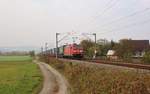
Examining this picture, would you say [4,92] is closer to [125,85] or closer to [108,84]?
[108,84]

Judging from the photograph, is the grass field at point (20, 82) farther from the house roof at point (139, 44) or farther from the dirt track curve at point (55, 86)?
the house roof at point (139, 44)

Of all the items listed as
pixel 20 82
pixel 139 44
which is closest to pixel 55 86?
pixel 20 82

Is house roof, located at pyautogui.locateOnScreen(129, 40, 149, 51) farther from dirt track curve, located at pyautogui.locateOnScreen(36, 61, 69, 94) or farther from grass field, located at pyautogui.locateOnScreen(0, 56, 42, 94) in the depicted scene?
dirt track curve, located at pyautogui.locateOnScreen(36, 61, 69, 94)

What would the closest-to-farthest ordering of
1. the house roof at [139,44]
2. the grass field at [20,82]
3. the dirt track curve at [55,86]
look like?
1. the grass field at [20,82]
2. the dirt track curve at [55,86]
3. the house roof at [139,44]

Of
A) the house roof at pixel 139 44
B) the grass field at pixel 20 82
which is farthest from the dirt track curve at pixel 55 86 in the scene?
the house roof at pixel 139 44

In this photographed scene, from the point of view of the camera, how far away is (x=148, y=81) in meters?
13.4

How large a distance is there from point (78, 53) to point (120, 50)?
16.5 metres

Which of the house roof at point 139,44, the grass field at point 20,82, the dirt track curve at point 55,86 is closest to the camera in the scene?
the grass field at point 20,82

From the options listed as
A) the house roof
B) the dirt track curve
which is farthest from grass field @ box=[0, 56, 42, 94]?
the house roof

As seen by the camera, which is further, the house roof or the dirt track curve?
the house roof

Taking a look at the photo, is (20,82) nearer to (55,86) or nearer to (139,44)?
(55,86)

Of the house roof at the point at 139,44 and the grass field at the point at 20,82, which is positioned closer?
the grass field at the point at 20,82

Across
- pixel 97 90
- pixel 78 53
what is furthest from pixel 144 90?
pixel 78 53

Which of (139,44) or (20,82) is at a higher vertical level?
(139,44)
